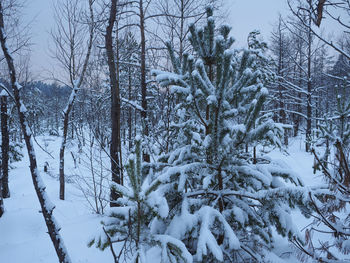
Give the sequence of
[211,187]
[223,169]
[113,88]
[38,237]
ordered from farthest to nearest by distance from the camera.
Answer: [113,88]
[38,237]
[211,187]
[223,169]

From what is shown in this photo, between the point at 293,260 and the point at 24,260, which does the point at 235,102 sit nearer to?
the point at 293,260

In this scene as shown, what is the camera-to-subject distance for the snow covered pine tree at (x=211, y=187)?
1876mm

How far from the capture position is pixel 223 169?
262cm

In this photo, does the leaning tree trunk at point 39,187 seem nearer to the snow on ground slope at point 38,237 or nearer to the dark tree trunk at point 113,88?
the snow on ground slope at point 38,237

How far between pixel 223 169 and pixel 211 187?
0.52 metres

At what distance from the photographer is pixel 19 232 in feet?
21.3

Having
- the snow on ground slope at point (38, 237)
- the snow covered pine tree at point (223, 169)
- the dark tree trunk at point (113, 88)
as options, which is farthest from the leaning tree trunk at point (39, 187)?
the dark tree trunk at point (113, 88)

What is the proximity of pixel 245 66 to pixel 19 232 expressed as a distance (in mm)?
7720

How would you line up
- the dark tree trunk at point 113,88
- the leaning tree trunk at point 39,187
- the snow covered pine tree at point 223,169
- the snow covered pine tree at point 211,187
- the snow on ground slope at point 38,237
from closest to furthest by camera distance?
the snow covered pine tree at point 211,187 → the snow covered pine tree at point 223,169 → the leaning tree trunk at point 39,187 → the snow on ground slope at point 38,237 → the dark tree trunk at point 113,88

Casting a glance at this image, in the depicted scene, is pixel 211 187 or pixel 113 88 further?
pixel 113 88

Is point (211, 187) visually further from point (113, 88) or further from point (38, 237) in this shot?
point (38, 237)

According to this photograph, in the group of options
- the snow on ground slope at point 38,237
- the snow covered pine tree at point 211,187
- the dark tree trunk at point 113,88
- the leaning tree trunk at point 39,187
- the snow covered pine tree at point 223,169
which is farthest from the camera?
the dark tree trunk at point 113,88

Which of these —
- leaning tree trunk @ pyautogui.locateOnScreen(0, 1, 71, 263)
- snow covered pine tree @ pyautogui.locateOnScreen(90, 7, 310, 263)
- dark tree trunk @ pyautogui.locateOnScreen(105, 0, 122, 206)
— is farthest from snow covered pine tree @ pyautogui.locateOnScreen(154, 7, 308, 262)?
dark tree trunk @ pyautogui.locateOnScreen(105, 0, 122, 206)

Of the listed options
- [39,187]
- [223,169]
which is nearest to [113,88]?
[39,187]
